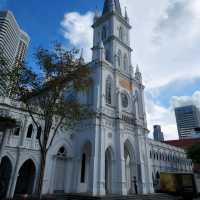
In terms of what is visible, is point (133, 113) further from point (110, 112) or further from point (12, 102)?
point (12, 102)

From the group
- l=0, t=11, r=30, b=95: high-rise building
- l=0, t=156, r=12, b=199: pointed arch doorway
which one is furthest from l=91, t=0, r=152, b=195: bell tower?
l=0, t=11, r=30, b=95: high-rise building

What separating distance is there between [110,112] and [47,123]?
1199 centimetres

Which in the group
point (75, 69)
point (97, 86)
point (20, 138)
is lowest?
point (20, 138)

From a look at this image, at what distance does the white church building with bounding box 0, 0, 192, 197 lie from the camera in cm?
1933

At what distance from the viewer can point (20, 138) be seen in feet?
63.4

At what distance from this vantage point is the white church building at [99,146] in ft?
63.4

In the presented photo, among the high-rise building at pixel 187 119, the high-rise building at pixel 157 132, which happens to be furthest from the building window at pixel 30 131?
the high-rise building at pixel 187 119

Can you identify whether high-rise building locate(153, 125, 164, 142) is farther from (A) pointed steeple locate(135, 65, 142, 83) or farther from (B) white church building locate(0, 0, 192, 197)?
(B) white church building locate(0, 0, 192, 197)

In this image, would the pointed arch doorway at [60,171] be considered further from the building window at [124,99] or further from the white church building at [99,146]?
the building window at [124,99]

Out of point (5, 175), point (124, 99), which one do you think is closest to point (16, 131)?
point (5, 175)

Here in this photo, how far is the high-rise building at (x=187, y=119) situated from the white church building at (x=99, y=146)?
11630cm

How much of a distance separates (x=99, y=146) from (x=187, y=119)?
5126 inches

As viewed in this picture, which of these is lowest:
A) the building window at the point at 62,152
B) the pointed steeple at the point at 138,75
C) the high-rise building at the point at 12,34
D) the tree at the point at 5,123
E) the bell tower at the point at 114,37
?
the building window at the point at 62,152

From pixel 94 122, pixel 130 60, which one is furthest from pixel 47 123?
pixel 130 60
